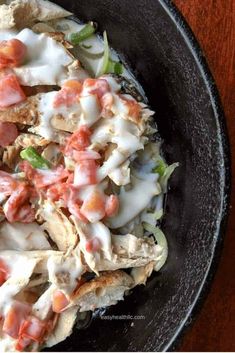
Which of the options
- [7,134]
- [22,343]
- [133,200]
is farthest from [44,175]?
[22,343]

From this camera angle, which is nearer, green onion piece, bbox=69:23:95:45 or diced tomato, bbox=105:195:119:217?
diced tomato, bbox=105:195:119:217

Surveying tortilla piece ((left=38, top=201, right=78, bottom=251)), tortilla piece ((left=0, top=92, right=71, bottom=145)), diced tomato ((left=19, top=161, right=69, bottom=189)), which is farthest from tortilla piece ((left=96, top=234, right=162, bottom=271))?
tortilla piece ((left=0, top=92, right=71, bottom=145))

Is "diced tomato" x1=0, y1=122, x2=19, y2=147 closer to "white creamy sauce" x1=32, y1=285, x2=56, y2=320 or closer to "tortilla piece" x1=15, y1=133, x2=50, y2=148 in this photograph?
"tortilla piece" x1=15, y1=133, x2=50, y2=148

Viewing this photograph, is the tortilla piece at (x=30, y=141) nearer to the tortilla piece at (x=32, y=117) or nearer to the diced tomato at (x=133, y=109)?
the tortilla piece at (x=32, y=117)

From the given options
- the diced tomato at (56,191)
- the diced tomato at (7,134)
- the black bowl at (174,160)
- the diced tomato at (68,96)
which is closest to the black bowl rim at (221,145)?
the black bowl at (174,160)

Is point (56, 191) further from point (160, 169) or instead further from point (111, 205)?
point (160, 169)

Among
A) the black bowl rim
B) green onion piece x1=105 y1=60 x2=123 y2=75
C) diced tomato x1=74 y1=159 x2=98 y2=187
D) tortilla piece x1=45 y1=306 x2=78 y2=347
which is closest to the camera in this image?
the black bowl rim
